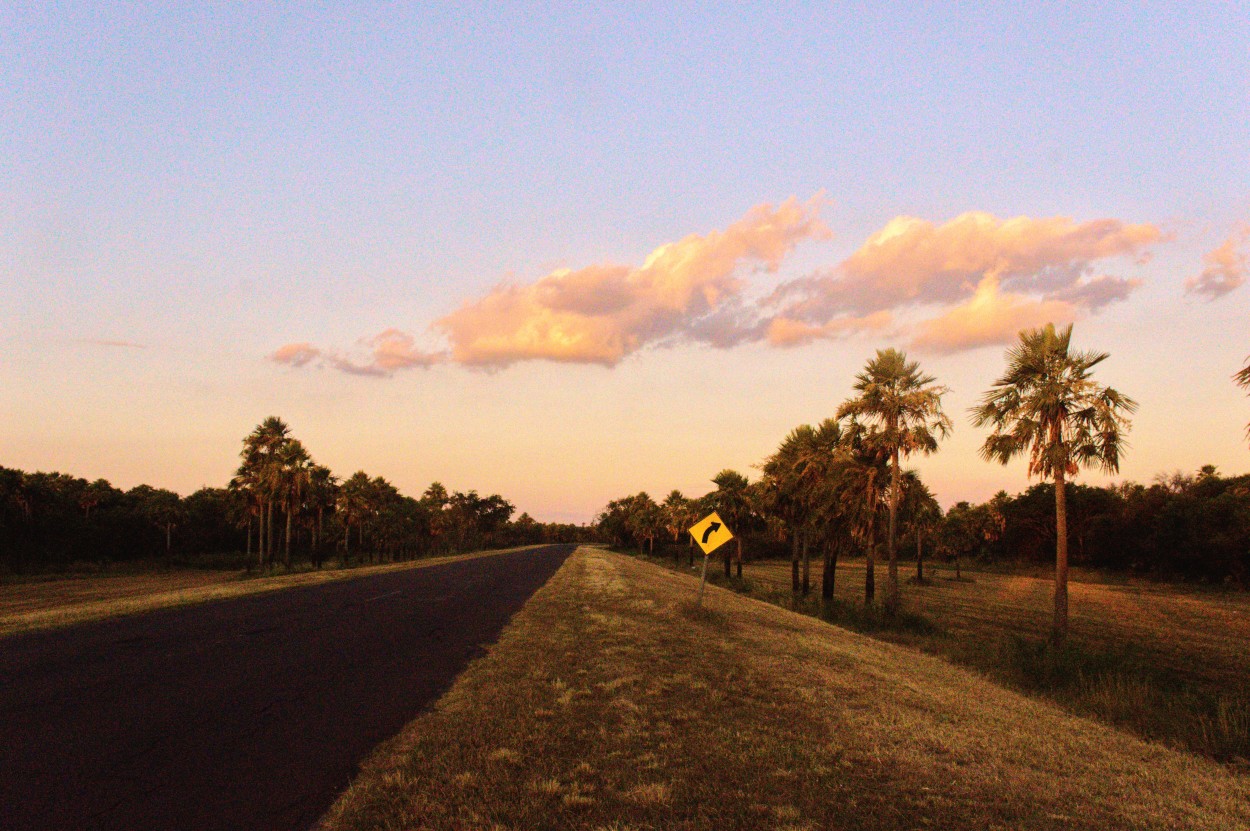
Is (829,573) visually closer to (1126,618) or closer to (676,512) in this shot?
(1126,618)

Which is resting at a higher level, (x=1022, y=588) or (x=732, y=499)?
(x=732, y=499)

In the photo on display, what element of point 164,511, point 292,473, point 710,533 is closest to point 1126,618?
point 710,533

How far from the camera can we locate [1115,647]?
→ 25781 millimetres

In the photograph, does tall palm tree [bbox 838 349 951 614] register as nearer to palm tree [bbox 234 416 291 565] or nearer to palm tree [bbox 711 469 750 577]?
palm tree [bbox 711 469 750 577]

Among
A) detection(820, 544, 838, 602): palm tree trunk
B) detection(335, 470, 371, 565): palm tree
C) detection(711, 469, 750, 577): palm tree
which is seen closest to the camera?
detection(820, 544, 838, 602): palm tree trunk

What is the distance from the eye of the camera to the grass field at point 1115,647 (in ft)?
32.9

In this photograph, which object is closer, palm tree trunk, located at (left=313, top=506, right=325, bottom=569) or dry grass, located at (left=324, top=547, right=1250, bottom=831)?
dry grass, located at (left=324, top=547, right=1250, bottom=831)

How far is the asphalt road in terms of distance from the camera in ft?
16.6

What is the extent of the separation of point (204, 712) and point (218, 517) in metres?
98.2

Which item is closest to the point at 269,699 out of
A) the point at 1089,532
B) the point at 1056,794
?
the point at 1056,794

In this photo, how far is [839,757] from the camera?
20.7ft

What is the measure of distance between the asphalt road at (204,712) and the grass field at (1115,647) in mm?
10758

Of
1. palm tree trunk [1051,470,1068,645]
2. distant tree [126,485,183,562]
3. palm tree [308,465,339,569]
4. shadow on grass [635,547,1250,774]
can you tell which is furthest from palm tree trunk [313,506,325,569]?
palm tree trunk [1051,470,1068,645]

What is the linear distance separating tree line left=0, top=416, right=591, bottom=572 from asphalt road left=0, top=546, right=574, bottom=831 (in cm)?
4041
